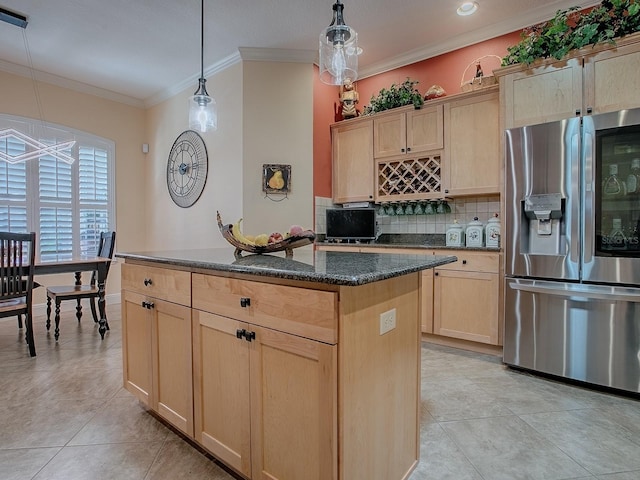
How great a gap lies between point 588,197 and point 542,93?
0.87 metres

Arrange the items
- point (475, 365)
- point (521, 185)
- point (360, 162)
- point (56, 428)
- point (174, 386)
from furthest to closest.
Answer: point (360, 162), point (475, 365), point (521, 185), point (56, 428), point (174, 386)

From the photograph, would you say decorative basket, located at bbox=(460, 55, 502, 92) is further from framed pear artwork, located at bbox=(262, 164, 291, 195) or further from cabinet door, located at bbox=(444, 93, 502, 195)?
→ framed pear artwork, located at bbox=(262, 164, 291, 195)

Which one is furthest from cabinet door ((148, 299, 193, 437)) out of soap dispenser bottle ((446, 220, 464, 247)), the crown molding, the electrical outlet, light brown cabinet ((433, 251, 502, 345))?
the crown molding

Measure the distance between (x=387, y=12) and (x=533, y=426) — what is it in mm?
3320

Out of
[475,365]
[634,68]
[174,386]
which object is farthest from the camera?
[475,365]

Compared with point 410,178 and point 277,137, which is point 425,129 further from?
point 277,137

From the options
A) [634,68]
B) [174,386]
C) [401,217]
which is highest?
[634,68]

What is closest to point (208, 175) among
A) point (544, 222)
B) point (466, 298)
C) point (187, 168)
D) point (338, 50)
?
point (187, 168)

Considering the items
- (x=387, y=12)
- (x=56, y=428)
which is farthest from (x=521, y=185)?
(x=56, y=428)

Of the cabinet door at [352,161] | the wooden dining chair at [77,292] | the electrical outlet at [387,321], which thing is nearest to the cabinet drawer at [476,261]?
the cabinet door at [352,161]

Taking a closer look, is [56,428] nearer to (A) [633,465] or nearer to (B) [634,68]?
(A) [633,465]

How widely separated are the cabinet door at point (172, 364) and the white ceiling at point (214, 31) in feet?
8.83

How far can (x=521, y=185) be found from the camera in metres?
2.57

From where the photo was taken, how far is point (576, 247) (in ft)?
7.75
